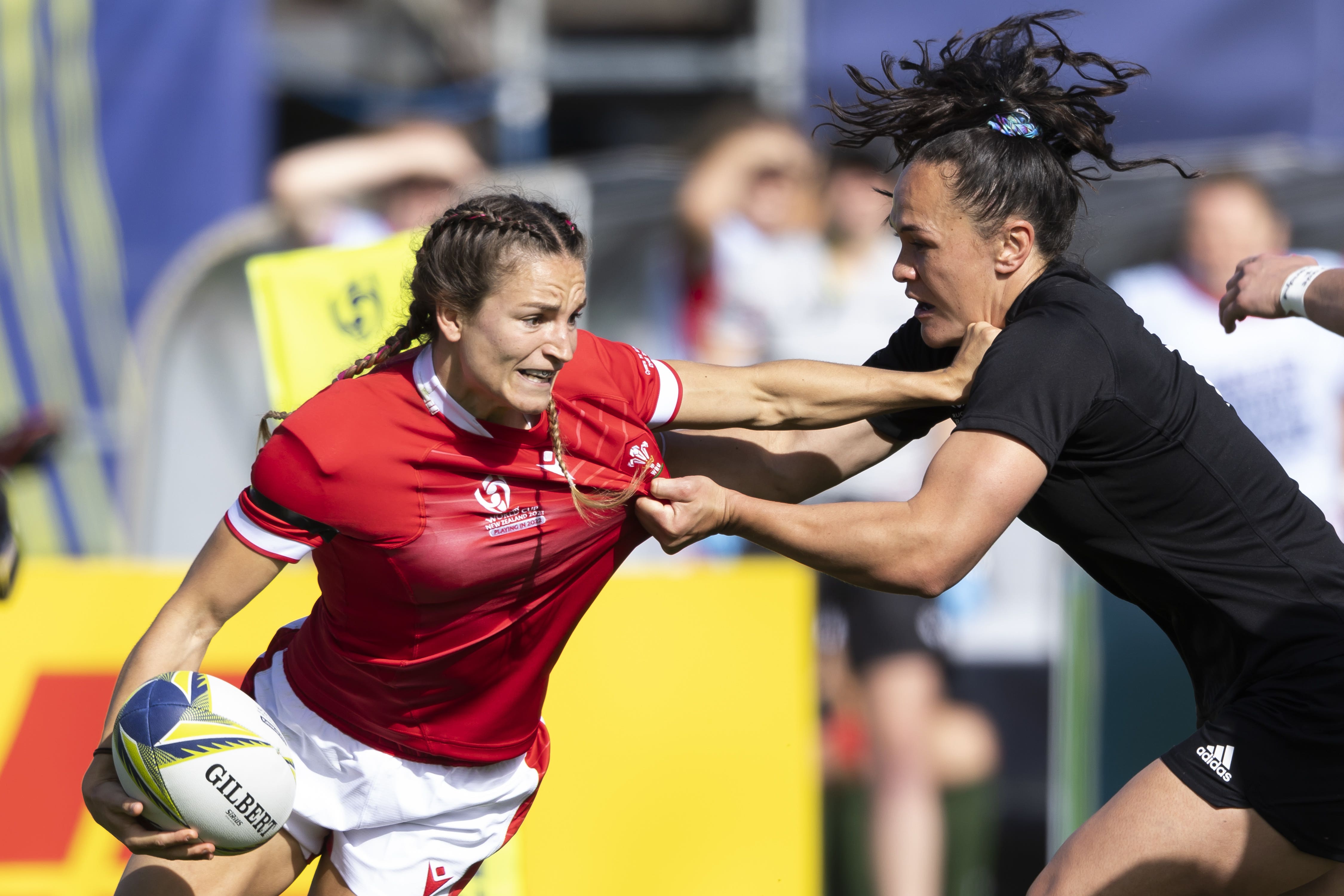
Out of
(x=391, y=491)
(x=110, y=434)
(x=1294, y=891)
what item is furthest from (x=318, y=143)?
(x=1294, y=891)

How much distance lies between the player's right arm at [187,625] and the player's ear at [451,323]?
64cm

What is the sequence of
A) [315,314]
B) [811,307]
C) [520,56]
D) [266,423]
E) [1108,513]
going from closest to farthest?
[1108,513]
[266,423]
[315,314]
[811,307]
[520,56]

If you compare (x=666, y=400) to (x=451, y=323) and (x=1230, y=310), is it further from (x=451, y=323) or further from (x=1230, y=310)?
(x=1230, y=310)

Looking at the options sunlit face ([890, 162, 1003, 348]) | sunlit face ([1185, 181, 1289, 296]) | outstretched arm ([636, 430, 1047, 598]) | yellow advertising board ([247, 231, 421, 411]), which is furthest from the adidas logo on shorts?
sunlit face ([1185, 181, 1289, 296])

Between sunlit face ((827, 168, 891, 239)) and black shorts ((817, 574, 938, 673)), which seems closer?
black shorts ((817, 574, 938, 673))

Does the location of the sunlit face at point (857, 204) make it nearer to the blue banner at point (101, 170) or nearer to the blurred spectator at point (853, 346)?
the blurred spectator at point (853, 346)

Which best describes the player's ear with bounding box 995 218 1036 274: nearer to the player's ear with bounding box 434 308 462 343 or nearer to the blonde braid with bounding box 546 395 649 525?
the blonde braid with bounding box 546 395 649 525

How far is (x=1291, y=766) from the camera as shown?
3.06 metres

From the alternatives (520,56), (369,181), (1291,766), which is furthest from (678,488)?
(520,56)

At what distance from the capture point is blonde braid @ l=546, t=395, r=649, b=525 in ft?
10.6

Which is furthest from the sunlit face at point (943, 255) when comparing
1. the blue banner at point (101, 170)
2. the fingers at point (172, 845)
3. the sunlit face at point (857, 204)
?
the blue banner at point (101, 170)

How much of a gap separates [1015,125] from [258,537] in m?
2.00

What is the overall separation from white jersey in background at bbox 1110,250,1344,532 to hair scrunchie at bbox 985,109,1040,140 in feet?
9.73

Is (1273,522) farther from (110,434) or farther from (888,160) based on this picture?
(110,434)
